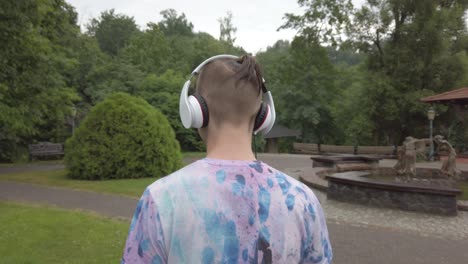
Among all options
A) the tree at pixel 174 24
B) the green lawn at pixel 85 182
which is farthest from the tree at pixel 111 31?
the green lawn at pixel 85 182

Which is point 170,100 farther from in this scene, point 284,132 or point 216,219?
point 216,219

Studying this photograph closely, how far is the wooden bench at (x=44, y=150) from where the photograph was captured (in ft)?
74.8

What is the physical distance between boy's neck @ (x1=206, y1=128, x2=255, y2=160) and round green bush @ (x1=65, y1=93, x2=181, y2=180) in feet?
43.9

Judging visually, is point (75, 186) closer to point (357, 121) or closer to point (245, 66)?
point (245, 66)

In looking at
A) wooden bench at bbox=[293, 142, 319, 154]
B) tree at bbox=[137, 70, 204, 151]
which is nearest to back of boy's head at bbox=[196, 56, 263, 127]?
tree at bbox=[137, 70, 204, 151]

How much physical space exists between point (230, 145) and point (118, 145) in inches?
530

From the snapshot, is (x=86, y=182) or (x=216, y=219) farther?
(x=86, y=182)

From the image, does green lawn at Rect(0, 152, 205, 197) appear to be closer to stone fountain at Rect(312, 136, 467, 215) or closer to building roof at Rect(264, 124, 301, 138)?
stone fountain at Rect(312, 136, 467, 215)

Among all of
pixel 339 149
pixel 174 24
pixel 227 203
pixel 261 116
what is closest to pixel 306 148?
pixel 339 149

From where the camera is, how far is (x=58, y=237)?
21.7ft

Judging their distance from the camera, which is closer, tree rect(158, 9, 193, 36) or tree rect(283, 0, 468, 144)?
tree rect(283, 0, 468, 144)

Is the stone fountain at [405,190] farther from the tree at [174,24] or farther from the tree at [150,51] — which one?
the tree at [174,24]

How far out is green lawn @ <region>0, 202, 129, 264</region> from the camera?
18.6 ft

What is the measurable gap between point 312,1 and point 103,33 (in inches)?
1655
